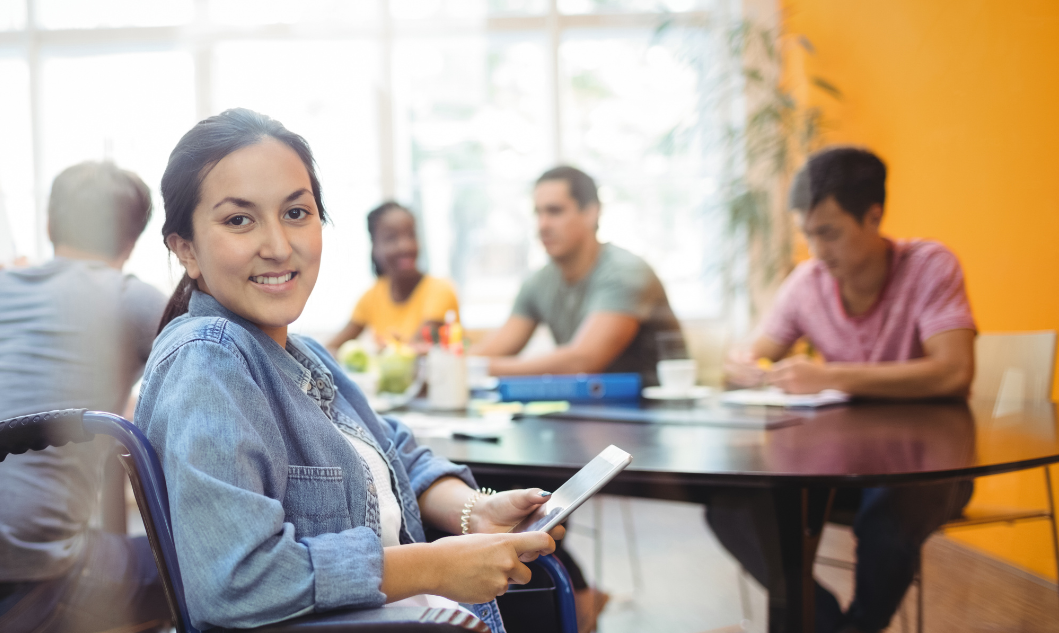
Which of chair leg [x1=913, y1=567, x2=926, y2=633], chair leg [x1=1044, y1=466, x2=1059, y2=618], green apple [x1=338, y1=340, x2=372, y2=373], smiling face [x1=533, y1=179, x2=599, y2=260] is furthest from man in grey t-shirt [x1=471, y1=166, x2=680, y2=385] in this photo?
chair leg [x1=1044, y1=466, x2=1059, y2=618]

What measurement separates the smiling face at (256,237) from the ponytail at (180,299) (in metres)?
0.03

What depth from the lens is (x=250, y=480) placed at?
682mm

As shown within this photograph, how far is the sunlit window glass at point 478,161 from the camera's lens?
13.6 feet

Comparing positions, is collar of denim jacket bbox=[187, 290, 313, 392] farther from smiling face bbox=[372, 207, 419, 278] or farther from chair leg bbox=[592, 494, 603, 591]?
smiling face bbox=[372, 207, 419, 278]

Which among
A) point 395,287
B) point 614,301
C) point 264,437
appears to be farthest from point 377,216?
point 264,437

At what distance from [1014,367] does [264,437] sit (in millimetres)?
1614

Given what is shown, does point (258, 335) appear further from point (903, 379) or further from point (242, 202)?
point (903, 379)

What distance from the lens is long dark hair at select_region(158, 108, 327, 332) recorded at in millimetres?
778

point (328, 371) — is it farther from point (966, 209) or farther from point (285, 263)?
point (966, 209)

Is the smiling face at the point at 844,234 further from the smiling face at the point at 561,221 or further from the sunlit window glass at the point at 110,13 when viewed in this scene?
the sunlit window glass at the point at 110,13

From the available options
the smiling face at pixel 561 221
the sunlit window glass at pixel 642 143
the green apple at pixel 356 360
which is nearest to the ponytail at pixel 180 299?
the green apple at pixel 356 360

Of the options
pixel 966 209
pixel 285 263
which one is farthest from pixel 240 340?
pixel 966 209

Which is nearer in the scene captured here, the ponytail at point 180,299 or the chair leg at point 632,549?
the ponytail at point 180,299

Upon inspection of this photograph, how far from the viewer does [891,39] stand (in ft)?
6.31
